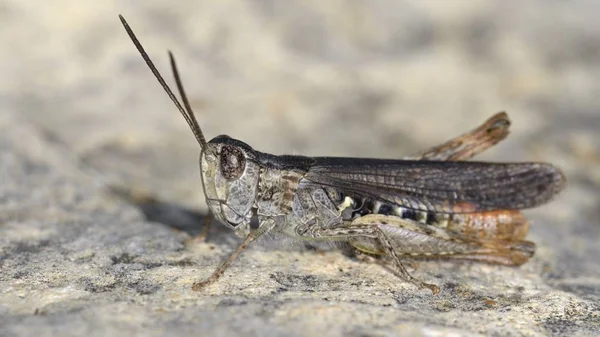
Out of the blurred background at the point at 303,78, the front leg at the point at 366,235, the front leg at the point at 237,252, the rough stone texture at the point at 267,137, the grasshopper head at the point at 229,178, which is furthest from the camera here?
the blurred background at the point at 303,78

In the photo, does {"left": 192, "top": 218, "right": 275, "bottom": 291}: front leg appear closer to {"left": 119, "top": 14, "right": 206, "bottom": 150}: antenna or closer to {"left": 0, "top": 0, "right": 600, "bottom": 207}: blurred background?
{"left": 119, "top": 14, "right": 206, "bottom": 150}: antenna

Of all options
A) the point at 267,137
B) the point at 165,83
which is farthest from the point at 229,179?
the point at 267,137

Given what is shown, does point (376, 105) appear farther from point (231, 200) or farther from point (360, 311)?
point (360, 311)

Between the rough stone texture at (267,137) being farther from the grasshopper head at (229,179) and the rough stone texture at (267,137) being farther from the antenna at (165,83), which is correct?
the antenna at (165,83)

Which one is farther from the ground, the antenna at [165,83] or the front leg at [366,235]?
the antenna at [165,83]

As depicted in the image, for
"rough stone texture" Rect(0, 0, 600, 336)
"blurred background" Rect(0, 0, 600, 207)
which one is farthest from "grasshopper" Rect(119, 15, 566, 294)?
"blurred background" Rect(0, 0, 600, 207)

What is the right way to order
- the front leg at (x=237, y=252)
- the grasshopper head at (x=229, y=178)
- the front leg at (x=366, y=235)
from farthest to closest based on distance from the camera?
the grasshopper head at (x=229, y=178) < the front leg at (x=366, y=235) < the front leg at (x=237, y=252)

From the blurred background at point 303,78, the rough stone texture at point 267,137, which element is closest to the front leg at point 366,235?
the rough stone texture at point 267,137
